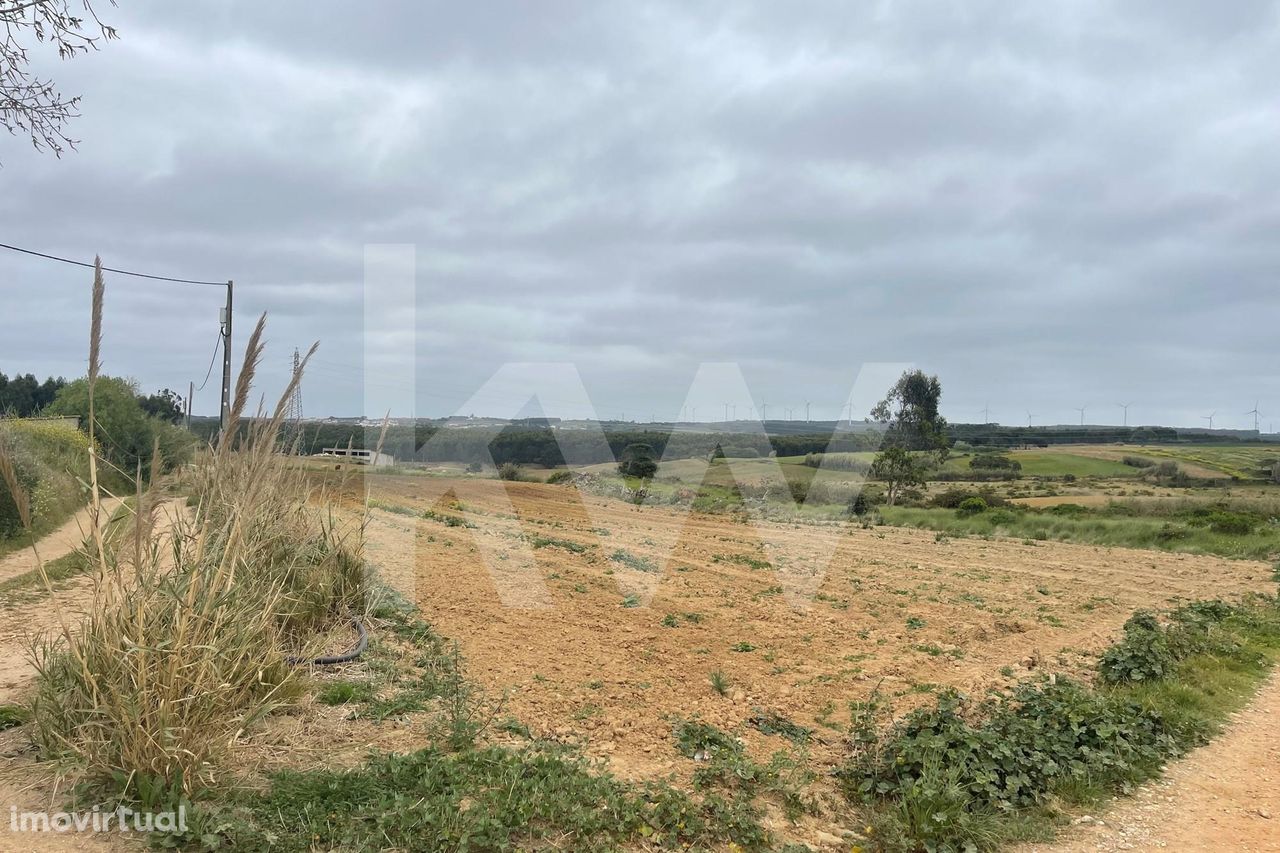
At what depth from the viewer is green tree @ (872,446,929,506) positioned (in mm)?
24516

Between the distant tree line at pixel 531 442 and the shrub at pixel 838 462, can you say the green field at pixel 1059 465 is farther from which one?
the distant tree line at pixel 531 442

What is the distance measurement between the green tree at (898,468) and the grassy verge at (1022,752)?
19.1 meters

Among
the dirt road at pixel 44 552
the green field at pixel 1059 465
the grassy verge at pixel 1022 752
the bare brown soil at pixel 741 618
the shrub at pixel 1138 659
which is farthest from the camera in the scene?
the green field at pixel 1059 465

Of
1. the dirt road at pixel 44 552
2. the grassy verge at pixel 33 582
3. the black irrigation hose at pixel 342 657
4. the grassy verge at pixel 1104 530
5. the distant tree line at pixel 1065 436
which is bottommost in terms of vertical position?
the grassy verge at pixel 1104 530

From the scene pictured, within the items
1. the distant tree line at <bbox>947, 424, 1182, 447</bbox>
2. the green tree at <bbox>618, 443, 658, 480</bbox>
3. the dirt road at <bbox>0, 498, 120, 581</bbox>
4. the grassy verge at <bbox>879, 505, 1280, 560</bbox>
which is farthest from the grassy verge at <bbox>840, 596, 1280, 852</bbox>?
the distant tree line at <bbox>947, 424, 1182, 447</bbox>

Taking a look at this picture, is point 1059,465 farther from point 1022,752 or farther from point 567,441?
point 1022,752

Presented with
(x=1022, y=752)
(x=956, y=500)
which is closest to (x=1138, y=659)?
(x=1022, y=752)

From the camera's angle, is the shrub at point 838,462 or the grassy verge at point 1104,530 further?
the shrub at point 838,462

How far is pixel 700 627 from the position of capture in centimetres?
684

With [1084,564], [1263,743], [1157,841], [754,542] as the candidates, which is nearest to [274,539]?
[1157,841]

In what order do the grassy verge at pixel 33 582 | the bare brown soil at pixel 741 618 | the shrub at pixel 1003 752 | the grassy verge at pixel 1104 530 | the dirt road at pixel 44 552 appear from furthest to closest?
the grassy verge at pixel 1104 530, the dirt road at pixel 44 552, the grassy verge at pixel 33 582, the bare brown soil at pixel 741 618, the shrub at pixel 1003 752

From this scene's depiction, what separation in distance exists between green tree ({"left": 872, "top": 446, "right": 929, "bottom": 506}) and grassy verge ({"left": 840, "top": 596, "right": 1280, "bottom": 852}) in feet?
62.8

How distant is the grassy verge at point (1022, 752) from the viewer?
3396 mm

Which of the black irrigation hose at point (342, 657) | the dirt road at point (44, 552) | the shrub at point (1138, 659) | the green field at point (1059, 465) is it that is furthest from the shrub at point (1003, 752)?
the green field at point (1059, 465)
